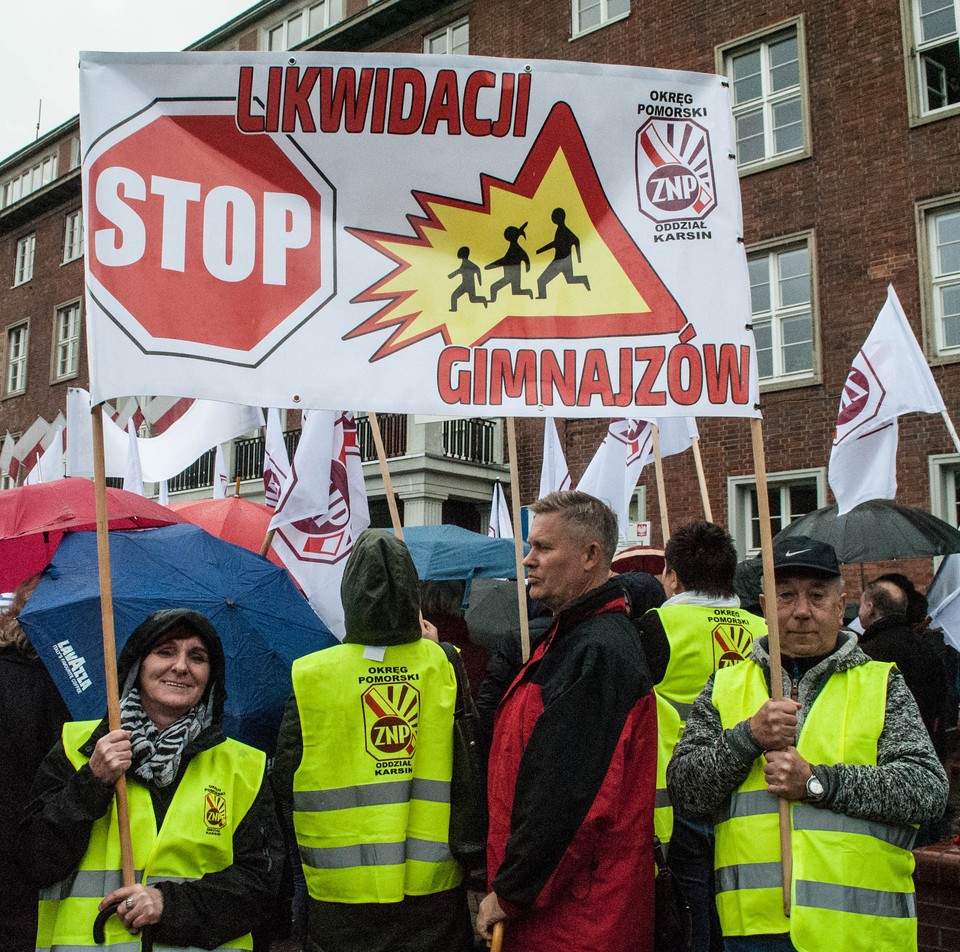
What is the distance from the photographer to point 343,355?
10.6 feet

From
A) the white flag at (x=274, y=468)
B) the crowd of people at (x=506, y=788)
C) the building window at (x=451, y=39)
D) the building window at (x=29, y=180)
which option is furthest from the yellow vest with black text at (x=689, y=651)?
the building window at (x=29, y=180)

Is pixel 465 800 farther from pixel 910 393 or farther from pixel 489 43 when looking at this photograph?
pixel 489 43

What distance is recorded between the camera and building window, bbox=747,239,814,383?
14859 mm

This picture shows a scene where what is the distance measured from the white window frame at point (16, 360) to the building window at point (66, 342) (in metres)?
1.53

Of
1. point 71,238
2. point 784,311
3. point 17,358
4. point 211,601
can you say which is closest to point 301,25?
point 71,238

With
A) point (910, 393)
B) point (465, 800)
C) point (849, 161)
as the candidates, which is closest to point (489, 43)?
point (849, 161)

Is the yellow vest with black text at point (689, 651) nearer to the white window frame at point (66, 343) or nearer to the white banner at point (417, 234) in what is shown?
the white banner at point (417, 234)

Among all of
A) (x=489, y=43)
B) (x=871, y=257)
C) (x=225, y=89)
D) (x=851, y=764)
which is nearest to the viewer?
(x=851, y=764)

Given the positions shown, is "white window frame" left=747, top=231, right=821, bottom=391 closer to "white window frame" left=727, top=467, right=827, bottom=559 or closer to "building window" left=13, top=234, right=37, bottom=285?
"white window frame" left=727, top=467, right=827, bottom=559

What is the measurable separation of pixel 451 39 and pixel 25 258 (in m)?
16.7

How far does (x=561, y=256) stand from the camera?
11.2ft

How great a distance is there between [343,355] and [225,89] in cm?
95

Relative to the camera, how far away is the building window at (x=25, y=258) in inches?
1182

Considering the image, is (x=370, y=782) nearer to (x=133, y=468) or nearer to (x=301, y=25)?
(x=133, y=468)
